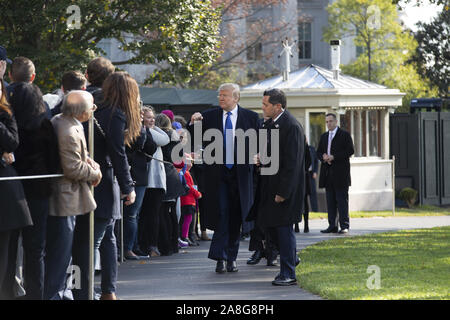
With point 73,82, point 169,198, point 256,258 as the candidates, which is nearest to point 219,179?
point 256,258

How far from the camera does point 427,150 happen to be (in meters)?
24.4

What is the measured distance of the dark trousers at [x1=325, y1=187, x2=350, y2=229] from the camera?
622 inches

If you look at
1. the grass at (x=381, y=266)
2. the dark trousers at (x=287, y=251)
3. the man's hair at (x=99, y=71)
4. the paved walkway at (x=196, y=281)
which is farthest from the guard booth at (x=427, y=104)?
the man's hair at (x=99, y=71)

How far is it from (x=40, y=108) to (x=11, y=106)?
0.24 m

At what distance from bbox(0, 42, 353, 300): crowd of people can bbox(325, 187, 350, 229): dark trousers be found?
A: 4476 millimetres

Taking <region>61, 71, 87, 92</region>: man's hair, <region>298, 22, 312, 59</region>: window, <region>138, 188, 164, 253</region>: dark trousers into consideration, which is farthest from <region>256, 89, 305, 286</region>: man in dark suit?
<region>298, 22, 312, 59</region>: window

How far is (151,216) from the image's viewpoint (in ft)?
39.2

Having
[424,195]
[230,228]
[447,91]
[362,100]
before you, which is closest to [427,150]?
[424,195]

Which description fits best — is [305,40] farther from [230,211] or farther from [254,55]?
[230,211]

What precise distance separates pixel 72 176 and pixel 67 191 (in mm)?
137

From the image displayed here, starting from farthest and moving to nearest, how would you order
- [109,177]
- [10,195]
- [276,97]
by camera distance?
[276,97]
[109,177]
[10,195]

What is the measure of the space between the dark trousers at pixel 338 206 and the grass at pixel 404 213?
3785 millimetres

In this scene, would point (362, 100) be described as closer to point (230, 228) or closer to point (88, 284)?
point (230, 228)

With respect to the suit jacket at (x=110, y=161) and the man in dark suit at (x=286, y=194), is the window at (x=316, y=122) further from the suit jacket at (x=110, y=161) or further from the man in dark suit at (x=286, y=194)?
the suit jacket at (x=110, y=161)
